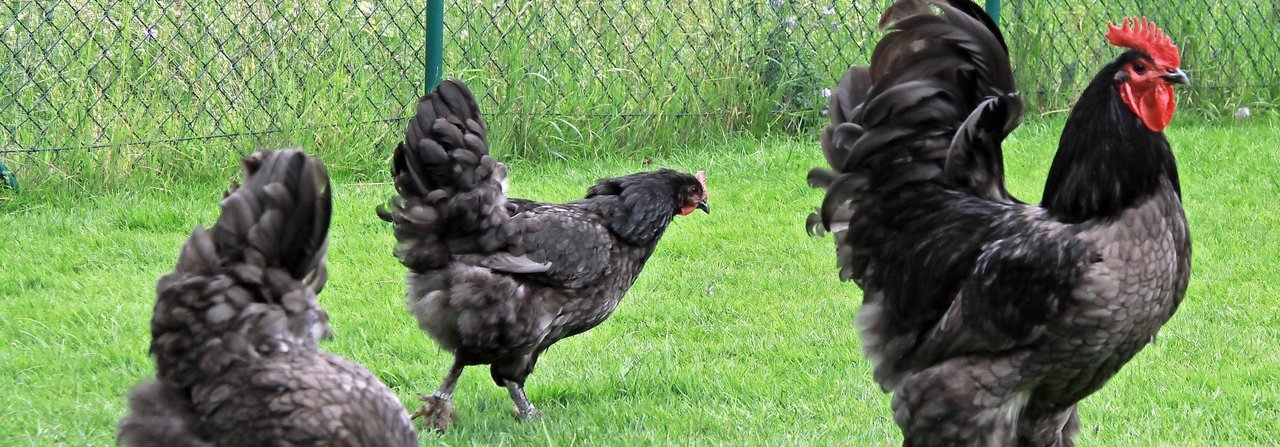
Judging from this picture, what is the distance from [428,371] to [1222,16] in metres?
7.51

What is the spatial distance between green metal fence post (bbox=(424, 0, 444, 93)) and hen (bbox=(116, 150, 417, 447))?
4.51m

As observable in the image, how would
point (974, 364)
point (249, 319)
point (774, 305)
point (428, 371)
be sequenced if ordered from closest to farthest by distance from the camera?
1. point (249, 319)
2. point (974, 364)
3. point (428, 371)
4. point (774, 305)

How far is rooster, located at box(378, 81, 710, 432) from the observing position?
5.16m

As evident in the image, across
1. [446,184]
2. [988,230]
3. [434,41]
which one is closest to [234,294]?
[446,184]

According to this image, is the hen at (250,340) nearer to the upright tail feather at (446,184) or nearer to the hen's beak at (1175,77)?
the upright tail feather at (446,184)

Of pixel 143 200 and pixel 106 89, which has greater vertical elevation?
pixel 106 89

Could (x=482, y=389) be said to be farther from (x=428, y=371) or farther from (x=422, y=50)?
(x=422, y=50)

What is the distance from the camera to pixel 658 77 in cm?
931

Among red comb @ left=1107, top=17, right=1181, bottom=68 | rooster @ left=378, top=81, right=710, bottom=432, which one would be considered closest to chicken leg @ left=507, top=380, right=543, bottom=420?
rooster @ left=378, top=81, right=710, bottom=432

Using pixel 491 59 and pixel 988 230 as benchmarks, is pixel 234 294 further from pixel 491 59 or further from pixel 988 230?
pixel 491 59

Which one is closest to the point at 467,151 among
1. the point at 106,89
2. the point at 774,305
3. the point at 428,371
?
the point at 428,371

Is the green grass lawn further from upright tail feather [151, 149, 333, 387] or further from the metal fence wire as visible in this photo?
upright tail feather [151, 149, 333, 387]

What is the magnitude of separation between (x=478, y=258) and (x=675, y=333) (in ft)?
4.59

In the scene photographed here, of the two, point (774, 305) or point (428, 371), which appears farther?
point (774, 305)
